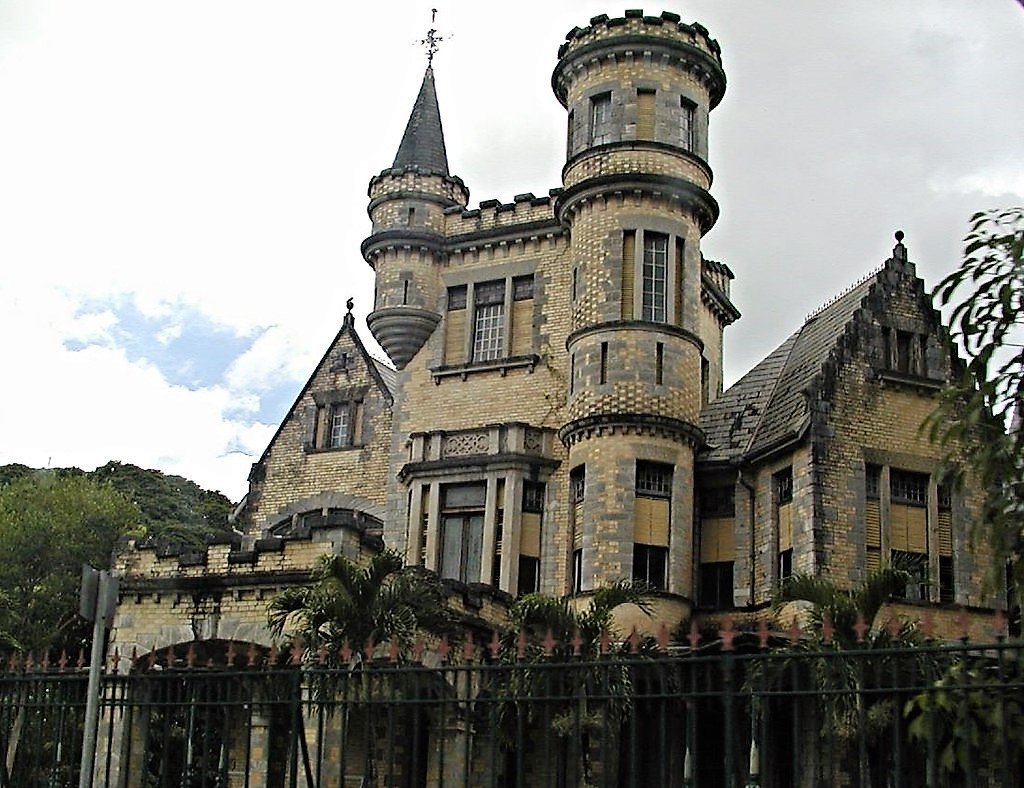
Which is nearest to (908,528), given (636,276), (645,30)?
(636,276)

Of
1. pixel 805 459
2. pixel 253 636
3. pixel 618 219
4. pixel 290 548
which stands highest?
pixel 618 219

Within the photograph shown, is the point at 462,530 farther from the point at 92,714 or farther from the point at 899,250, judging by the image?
the point at 92,714

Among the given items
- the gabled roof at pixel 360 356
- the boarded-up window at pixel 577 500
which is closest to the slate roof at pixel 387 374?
the gabled roof at pixel 360 356

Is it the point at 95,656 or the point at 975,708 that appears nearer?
the point at 975,708

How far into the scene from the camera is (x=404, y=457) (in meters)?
30.7

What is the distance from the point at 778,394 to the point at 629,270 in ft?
13.5

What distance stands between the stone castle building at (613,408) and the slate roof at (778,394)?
0.08 m

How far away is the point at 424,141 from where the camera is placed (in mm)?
33250

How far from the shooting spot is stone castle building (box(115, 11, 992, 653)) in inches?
1008

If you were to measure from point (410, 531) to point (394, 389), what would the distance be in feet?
17.9

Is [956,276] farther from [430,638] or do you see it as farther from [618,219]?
[618,219]

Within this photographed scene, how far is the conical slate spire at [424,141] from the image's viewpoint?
1287 inches

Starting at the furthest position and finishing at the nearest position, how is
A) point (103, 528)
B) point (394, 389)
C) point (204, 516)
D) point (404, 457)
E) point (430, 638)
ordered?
point (204, 516), point (103, 528), point (394, 389), point (404, 457), point (430, 638)

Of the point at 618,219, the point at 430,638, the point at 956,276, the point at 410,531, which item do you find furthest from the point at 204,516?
the point at 956,276
